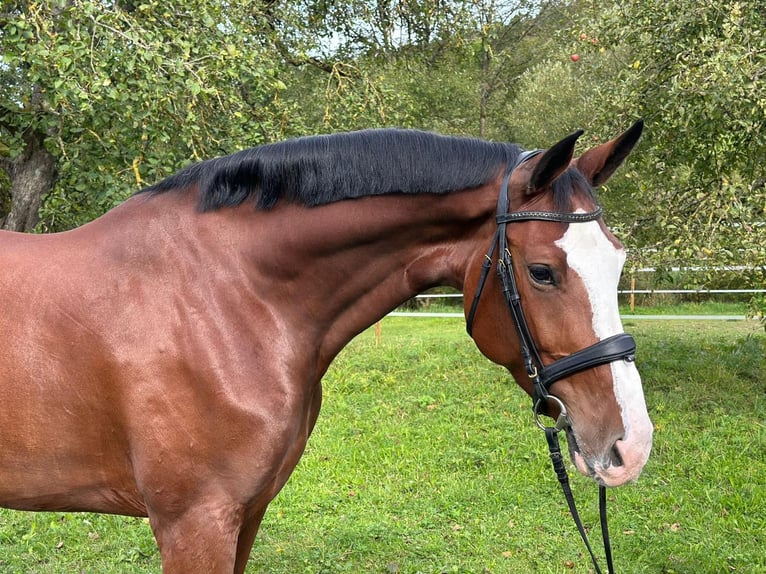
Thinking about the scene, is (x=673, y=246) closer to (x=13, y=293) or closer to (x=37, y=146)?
(x=13, y=293)

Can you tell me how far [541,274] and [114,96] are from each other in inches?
145

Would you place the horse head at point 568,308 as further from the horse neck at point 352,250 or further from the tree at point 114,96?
the tree at point 114,96

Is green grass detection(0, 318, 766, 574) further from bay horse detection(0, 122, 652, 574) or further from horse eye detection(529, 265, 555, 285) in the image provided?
horse eye detection(529, 265, 555, 285)

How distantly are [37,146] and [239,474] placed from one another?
18.9ft

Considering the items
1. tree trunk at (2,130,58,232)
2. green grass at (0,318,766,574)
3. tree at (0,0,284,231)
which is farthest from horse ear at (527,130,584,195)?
tree trunk at (2,130,58,232)

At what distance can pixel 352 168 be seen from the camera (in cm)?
222

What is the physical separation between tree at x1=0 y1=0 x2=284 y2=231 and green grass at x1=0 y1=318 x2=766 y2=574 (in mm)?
2799

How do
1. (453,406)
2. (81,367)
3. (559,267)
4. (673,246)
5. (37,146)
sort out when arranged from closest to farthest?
(559,267) < (81,367) < (673,246) < (37,146) < (453,406)

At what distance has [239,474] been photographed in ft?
6.67

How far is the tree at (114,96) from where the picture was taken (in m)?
4.75

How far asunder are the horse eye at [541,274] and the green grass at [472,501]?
2590 mm

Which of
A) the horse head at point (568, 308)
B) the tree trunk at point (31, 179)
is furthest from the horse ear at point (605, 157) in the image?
the tree trunk at point (31, 179)

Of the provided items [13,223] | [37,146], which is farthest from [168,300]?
[37,146]

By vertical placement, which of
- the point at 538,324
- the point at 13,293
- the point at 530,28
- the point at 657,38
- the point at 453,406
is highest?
the point at 530,28
